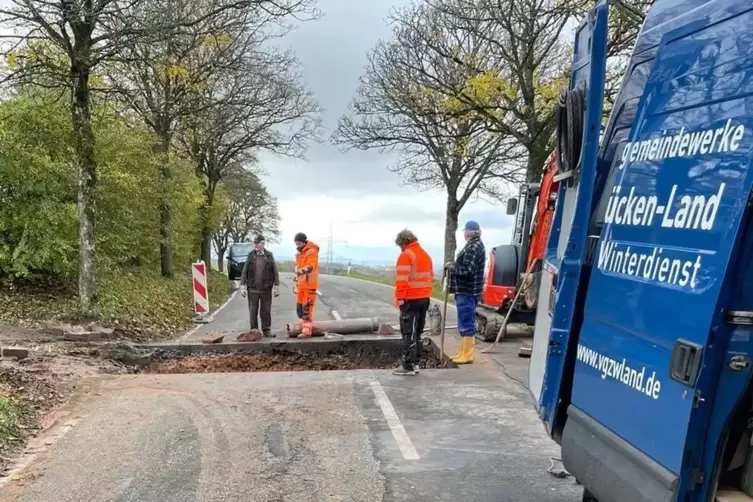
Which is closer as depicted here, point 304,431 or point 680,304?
point 680,304

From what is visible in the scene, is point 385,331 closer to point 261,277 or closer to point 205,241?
point 261,277

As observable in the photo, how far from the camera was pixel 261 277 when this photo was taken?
1163cm

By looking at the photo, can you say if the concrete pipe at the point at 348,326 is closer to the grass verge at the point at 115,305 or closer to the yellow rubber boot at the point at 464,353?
the yellow rubber boot at the point at 464,353

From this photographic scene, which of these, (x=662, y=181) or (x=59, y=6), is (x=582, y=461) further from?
(x=59, y=6)

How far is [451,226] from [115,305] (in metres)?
18.0

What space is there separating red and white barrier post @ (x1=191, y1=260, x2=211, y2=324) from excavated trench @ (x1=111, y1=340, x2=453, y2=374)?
557cm

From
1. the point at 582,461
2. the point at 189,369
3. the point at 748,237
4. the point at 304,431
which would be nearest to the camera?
the point at 748,237

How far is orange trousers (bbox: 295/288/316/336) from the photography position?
10.7 meters

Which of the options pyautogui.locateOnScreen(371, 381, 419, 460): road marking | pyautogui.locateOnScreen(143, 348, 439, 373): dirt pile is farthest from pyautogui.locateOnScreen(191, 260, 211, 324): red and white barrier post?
pyautogui.locateOnScreen(371, 381, 419, 460): road marking

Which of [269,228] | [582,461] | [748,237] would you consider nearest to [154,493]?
[582,461]

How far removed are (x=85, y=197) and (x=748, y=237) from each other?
1169 cm

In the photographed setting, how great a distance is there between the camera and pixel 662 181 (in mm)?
2779

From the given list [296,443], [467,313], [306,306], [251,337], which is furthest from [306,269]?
[296,443]

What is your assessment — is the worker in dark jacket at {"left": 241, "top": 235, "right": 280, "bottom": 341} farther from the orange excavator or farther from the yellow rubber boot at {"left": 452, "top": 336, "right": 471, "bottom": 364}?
the yellow rubber boot at {"left": 452, "top": 336, "right": 471, "bottom": 364}
